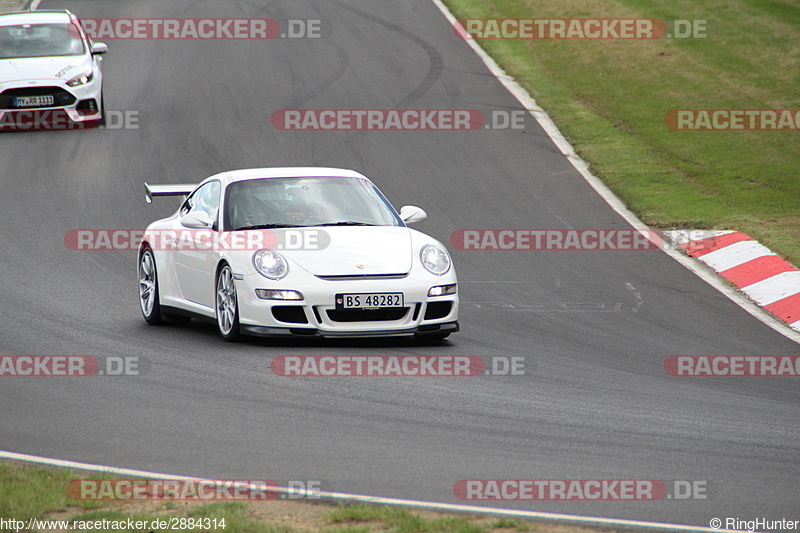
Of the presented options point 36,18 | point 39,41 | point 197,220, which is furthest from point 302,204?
point 36,18

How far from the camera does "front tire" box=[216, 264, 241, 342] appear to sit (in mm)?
9469

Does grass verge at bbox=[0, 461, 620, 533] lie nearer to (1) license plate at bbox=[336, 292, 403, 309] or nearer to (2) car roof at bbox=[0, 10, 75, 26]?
(1) license plate at bbox=[336, 292, 403, 309]

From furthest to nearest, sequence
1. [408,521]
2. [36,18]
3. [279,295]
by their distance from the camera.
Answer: [36,18] → [279,295] → [408,521]

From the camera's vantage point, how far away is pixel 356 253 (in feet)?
31.1

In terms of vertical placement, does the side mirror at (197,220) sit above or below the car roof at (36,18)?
below

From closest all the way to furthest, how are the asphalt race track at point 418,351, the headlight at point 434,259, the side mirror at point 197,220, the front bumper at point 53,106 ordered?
1. the asphalt race track at point 418,351
2. the headlight at point 434,259
3. the side mirror at point 197,220
4. the front bumper at point 53,106

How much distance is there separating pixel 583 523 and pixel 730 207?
11563mm

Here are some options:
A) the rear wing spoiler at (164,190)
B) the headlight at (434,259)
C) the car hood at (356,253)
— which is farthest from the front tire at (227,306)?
the rear wing spoiler at (164,190)

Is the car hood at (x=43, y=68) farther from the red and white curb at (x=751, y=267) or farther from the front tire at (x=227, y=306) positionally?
the front tire at (x=227, y=306)

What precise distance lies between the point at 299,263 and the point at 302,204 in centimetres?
100

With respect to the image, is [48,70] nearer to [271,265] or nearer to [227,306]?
[227,306]

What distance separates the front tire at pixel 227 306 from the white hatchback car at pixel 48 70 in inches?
462

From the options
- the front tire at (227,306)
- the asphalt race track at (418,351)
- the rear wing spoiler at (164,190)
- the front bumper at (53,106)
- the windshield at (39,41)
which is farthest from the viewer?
the windshield at (39,41)

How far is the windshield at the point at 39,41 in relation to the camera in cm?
2100
